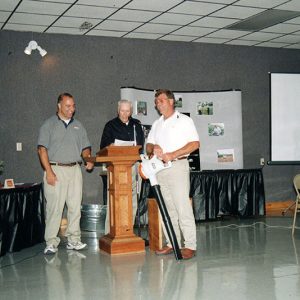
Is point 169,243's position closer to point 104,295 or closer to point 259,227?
point 104,295

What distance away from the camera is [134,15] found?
21.7 feet

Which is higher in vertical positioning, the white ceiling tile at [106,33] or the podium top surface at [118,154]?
the white ceiling tile at [106,33]

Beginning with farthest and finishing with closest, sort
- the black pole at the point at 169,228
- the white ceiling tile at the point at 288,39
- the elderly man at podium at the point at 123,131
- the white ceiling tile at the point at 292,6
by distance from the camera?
the white ceiling tile at the point at 288,39 < the white ceiling tile at the point at 292,6 < the elderly man at podium at the point at 123,131 < the black pole at the point at 169,228

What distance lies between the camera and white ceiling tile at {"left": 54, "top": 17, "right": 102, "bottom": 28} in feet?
21.8

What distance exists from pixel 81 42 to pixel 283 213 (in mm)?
4349

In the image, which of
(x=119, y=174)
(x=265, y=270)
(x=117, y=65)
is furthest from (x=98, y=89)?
(x=265, y=270)

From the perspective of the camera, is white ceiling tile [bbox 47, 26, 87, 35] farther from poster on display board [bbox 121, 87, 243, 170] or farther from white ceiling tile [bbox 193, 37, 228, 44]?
white ceiling tile [bbox 193, 37, 228, 44]

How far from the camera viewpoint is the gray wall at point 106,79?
7172 mm

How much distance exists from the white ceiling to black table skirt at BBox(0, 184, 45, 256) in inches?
89.4

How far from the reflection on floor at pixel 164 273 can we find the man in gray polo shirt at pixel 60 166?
1.22 ft

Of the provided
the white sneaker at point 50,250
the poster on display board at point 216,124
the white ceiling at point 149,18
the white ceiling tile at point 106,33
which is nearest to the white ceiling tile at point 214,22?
the white ceiling at point 149,18

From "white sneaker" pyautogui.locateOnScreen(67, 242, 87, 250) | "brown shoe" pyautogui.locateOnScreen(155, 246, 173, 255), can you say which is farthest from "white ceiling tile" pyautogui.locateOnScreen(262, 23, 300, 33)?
"white sneaker" pyautogui.locateOnScreen(67, 242, 87, 250)

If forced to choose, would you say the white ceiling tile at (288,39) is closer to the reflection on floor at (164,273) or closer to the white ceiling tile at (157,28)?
the white ceiling tile at (157,28)

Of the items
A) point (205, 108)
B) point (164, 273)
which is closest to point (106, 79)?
point (205, 108)
